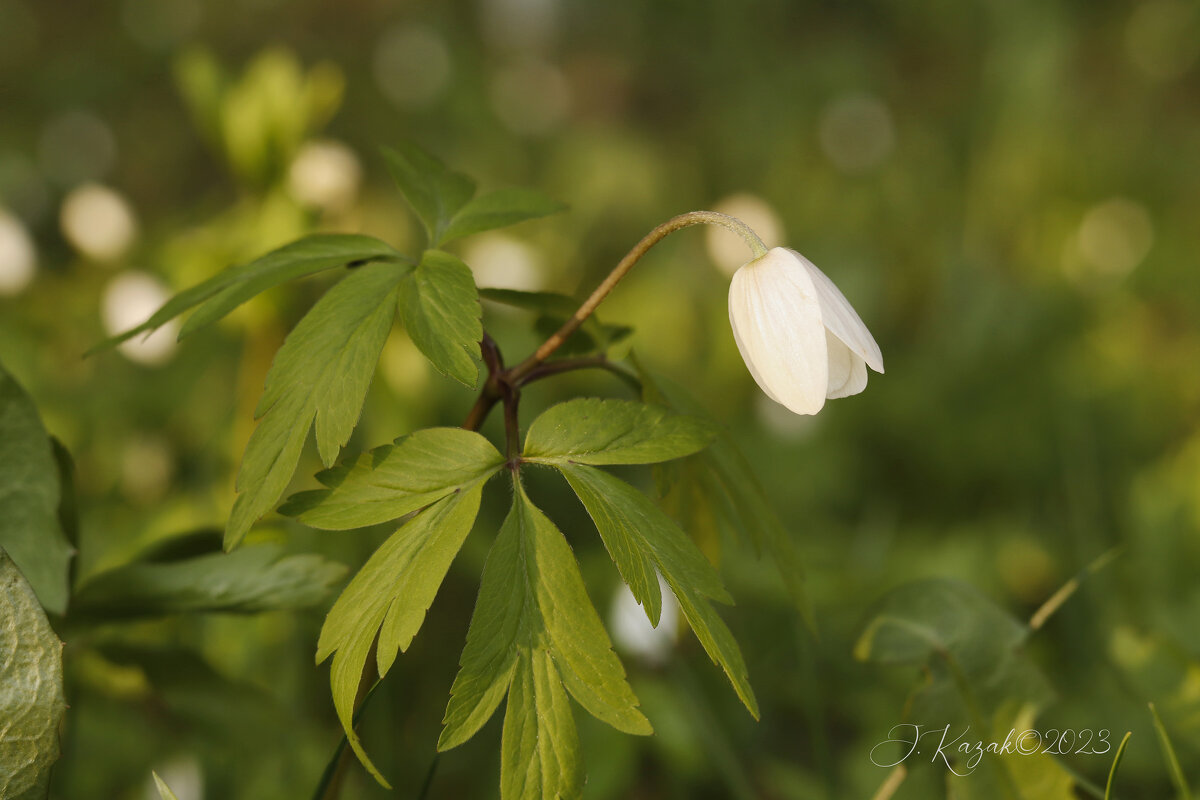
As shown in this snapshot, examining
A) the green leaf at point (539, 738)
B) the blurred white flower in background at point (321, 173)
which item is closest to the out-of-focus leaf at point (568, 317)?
the green leaf at point (539, 738)

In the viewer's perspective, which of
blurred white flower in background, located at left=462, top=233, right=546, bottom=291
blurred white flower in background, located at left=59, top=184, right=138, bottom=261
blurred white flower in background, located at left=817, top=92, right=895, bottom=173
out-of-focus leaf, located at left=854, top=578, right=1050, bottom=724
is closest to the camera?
out-of-focus leaf, located at left=854, top=578, right=1050, bottom=724

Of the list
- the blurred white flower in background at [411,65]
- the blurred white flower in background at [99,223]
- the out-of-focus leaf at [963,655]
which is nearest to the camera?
the out-of-focus leaf at [963,655]

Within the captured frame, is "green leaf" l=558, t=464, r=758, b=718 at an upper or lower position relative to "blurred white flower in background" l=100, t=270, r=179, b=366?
upper

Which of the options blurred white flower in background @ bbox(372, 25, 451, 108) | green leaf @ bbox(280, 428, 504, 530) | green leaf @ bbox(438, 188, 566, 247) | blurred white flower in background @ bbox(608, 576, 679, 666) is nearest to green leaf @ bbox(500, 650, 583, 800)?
green leaf @ bbox(280, 428, 504, 530)

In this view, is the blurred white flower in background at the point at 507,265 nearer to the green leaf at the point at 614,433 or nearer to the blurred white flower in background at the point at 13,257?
the blurred white flower in background at the point at 13,257

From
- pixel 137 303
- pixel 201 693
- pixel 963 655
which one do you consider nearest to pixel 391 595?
pixel 201 693

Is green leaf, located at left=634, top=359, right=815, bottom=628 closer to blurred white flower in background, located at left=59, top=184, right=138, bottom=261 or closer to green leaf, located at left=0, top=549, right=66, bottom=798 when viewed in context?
green leaf, located at left=0, top=549, right=66, bottom=798

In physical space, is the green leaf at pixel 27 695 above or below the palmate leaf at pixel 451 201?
below

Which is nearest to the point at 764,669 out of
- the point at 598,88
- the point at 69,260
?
the point at 69,260
